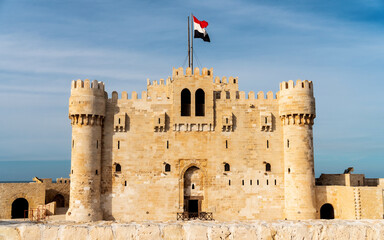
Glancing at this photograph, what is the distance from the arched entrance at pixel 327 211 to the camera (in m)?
36.5

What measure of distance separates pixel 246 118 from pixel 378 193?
12.8 meters

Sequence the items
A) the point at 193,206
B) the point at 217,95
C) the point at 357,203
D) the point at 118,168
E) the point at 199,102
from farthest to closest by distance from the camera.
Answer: the point at 199,102, the point at 217,95, the point at 193,206, the point at 118,168, the point at 357,203

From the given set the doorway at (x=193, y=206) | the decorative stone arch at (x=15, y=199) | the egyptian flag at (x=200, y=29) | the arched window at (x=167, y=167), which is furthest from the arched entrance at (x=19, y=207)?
the egyptian flag at (x=200, y=29)

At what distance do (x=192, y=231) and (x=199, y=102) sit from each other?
2954 cm

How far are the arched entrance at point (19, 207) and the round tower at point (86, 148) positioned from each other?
38.3 ft

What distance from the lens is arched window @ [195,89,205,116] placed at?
36.7 meters

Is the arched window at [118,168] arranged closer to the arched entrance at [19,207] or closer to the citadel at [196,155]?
the citadel at [196,155]

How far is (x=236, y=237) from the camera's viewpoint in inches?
333

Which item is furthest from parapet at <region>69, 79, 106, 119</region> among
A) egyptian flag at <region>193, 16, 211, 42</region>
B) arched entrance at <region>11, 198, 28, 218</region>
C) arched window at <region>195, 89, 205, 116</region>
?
arched entrance at <region>11, 198, 28, 218</region>

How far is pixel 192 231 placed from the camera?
334 inches

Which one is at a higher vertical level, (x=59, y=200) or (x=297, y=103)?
(x=297, y=103)

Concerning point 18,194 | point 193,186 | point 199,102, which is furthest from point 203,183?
point 18,194

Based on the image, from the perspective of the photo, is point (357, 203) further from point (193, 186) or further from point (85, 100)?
point (85, 100)

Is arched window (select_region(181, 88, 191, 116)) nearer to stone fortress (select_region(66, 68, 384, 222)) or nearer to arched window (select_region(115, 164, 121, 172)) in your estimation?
stone fortress (select_region(66, 68, 384, 222))
